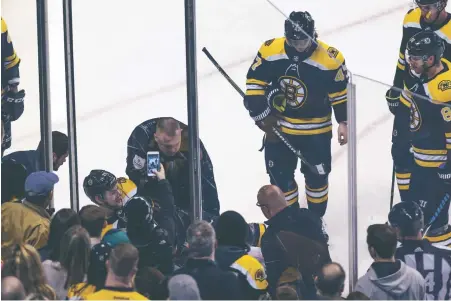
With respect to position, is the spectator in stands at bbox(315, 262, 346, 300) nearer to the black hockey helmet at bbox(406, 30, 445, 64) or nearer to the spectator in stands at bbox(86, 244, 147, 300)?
the spectator in stands at bbox(86, 244, 147, 300)

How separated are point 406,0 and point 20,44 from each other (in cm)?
239

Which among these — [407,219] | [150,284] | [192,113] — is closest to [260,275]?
[150,284]

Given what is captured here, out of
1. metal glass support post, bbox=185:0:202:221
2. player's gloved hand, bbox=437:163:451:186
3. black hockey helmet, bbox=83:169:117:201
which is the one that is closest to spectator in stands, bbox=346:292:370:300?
metal glass support post, bbox=185:0:202:221

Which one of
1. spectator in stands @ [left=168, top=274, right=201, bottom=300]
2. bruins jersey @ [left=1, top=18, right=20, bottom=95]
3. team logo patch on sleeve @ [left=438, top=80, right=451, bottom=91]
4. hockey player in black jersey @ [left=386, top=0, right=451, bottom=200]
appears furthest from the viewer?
bruins jersey @ [left=1, top=18, right=20, bottom=95]

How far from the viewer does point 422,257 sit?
5.35 m

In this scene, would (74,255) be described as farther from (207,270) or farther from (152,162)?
(152,162)

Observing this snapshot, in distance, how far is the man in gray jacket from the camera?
16.6ft

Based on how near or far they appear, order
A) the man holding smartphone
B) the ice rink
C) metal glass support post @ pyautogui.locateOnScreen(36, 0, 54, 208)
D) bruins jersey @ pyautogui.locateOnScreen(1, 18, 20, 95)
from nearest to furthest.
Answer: metal glass support post @ pyautogui.locateOnScreen(36, 0, 54, 208) < the man holding smartphone < bruins jersey @ pyautogui.locateOnScreen(1, 18, 20, 95) < the ice rink

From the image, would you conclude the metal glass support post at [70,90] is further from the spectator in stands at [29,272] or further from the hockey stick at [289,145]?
the spectator in stands at [29,272]

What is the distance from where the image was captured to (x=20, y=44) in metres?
9.26

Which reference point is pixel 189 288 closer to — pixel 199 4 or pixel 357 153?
pixel 357 153

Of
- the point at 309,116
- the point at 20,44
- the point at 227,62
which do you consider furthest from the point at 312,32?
the point at 20,44

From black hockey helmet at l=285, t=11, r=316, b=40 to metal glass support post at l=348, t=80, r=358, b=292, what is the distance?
3.64ft

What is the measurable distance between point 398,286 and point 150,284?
32.9 inches
